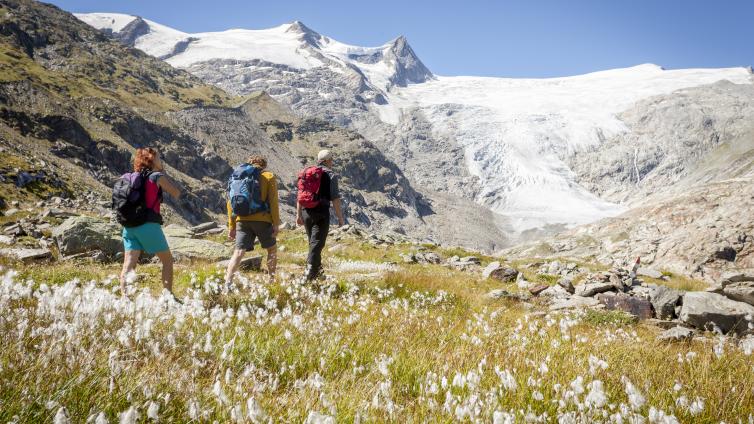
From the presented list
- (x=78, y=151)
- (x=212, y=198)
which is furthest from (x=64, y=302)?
(x=212, y=198)

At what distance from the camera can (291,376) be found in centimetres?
348

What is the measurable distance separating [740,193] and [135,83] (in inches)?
7205

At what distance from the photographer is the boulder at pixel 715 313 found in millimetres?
8492

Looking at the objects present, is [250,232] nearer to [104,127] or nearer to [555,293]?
[555,293]

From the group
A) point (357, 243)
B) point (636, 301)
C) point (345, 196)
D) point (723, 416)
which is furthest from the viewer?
point (345, 196)

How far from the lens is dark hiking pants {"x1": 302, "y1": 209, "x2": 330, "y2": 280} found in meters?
9.23

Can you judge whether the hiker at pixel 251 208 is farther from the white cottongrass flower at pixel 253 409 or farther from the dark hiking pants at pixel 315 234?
the white cottongrass flower at pixel 253 409

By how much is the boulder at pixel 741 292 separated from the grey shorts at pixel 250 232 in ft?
36.0

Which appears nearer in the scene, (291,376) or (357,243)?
(291,376)

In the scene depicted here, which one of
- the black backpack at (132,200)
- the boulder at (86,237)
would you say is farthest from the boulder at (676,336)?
the boulder at (86,237)

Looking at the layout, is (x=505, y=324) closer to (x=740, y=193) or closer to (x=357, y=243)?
(x=357, y=243)

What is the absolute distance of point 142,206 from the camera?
680cm

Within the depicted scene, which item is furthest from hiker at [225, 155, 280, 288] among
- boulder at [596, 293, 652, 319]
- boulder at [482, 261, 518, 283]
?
boulder at [482, 261, 518, 283]

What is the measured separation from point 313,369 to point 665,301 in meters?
9.62
